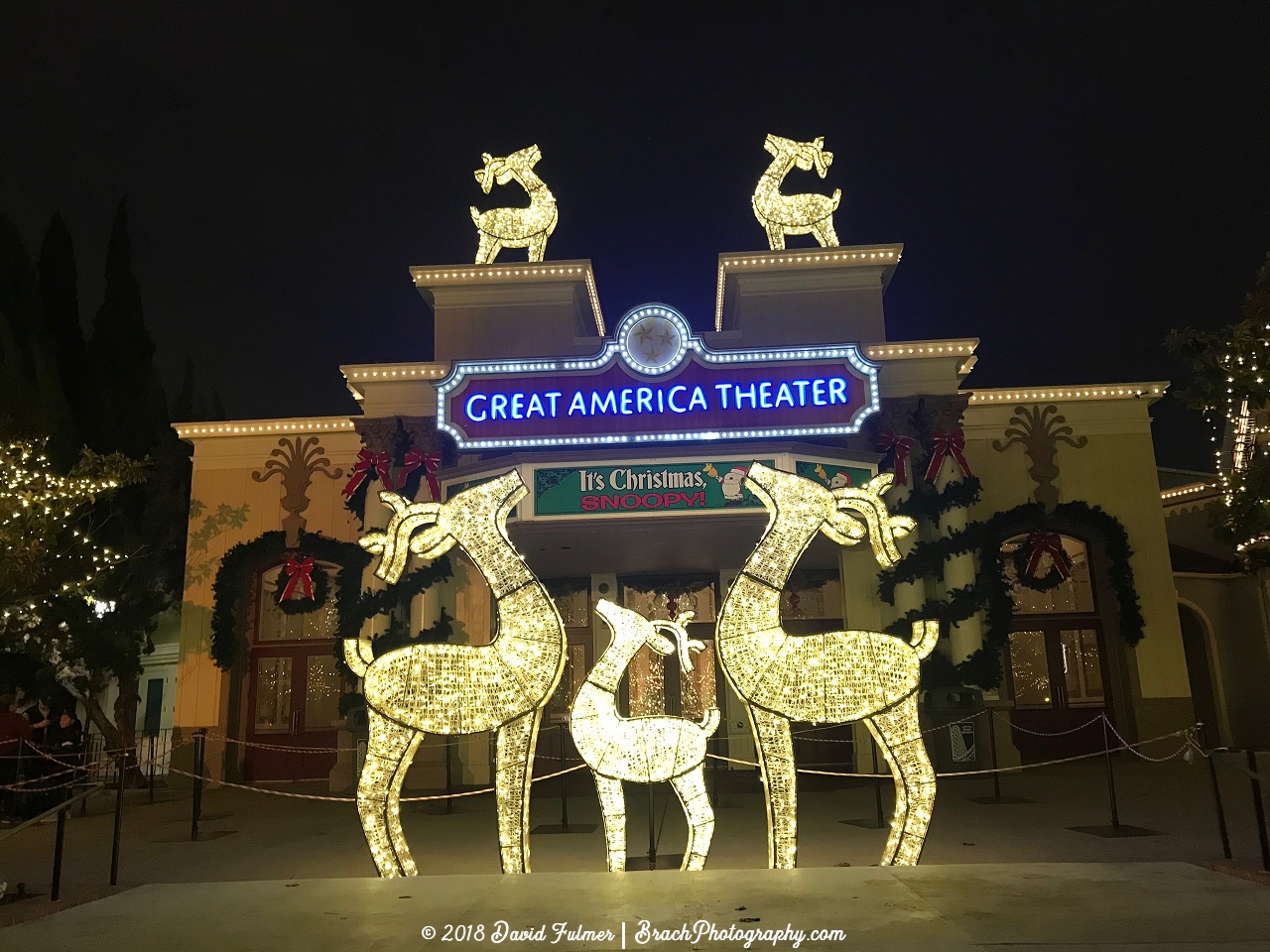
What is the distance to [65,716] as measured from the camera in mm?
13188

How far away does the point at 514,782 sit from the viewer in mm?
6633

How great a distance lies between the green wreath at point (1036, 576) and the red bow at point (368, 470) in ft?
35.4

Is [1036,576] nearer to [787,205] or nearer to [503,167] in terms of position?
[787,205]

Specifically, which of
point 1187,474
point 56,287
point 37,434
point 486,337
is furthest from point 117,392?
point 1187,474

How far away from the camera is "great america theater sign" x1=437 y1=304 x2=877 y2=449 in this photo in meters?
10.2

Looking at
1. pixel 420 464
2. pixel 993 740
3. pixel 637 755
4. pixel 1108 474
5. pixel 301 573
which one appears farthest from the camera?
pixel 1108 474

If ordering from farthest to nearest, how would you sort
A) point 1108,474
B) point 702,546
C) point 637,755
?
point 1108,474, point 702,546, point 637,755

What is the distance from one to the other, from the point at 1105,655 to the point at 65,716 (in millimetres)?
16724

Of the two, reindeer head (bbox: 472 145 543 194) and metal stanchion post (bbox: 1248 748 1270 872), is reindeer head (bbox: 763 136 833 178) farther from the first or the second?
metal stanchion post (bbox: 1248 748 1270 872)

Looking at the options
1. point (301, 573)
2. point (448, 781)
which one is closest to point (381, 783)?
point (448, 781)

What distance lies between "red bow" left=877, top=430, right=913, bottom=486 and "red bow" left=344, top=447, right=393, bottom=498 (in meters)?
7.35

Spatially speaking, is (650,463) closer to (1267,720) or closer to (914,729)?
(914,729)

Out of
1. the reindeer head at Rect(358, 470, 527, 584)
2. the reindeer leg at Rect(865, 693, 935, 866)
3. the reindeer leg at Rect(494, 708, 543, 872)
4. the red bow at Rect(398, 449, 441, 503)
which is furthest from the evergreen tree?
the reindeer leg at Rect(865, 693, 935, 866)

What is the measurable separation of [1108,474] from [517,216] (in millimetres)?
11537
